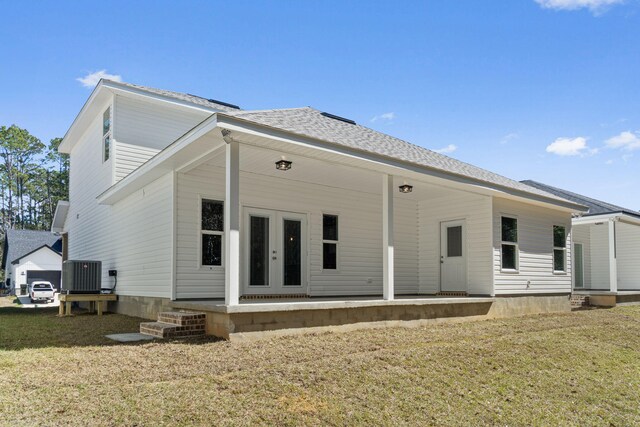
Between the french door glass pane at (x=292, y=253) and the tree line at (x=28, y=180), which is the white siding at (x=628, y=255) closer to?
the french door glass pane at (x=292, y=253)

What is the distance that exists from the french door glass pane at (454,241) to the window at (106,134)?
8.96 m

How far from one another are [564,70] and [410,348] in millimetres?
9951

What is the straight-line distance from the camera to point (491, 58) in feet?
45.2

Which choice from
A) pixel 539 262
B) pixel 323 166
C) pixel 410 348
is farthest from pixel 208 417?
pixel 539 262

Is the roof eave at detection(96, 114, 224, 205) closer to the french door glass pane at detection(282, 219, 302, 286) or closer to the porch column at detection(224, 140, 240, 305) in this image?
the porch column at detection(224, 140, 240, 305)

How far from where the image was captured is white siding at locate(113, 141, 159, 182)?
1216 cm

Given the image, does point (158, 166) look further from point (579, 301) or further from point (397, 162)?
point (579, 301)

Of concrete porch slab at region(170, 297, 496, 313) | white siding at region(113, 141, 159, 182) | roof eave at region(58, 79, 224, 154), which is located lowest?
concrete porch slab at region(170, 297, 496, 313)

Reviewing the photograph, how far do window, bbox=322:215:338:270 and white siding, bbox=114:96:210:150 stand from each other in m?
4.85

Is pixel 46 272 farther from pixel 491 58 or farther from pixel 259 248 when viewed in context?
pixel 491 58

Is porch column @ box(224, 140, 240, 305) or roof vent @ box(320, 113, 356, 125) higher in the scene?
roof vent @ box(320, 113, 356, 125)

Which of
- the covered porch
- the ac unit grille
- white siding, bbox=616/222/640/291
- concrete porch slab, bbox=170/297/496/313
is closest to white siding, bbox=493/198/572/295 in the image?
the covered porch

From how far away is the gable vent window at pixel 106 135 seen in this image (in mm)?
12917

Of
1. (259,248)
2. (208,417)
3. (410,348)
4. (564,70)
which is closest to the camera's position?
(208,417)
